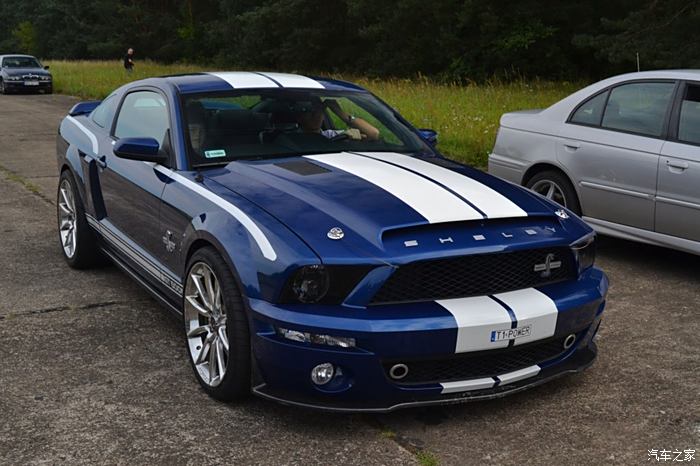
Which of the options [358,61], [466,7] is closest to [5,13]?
[358,61]

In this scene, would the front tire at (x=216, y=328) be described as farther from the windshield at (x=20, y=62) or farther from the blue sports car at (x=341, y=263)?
the windshield at (x=20, y=62)

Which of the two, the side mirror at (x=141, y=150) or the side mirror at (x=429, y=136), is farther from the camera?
the side mirror at (x=429, y=136)

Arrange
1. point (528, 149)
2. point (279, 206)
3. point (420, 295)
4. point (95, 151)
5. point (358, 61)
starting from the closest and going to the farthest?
1. point (420, 295)
2. point (279, 206)
3. point (95, 151)
4. point (528, 149)
5. point (358, 61)

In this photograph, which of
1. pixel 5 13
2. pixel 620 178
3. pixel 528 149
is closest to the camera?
pixel 620 178

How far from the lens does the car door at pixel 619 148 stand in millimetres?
5977

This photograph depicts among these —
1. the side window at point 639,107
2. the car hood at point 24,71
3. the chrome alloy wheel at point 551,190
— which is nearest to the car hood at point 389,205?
the side window at point 639,107

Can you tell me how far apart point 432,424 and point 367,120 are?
2.12 metres

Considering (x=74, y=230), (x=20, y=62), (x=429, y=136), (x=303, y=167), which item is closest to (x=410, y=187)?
(x=303, y=167)

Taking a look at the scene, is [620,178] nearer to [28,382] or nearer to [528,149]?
[528,149]

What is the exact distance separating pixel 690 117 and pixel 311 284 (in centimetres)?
364

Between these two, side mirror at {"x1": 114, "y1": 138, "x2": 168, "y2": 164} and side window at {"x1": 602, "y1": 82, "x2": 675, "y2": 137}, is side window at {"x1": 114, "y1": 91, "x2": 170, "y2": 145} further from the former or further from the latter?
side window at {"x1": 602, "y1": 82, "x2": 675, "y2": 137}

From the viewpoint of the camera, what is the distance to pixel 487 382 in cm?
352

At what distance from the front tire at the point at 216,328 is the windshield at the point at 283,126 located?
0.78 meters

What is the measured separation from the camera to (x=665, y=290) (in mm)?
5637
